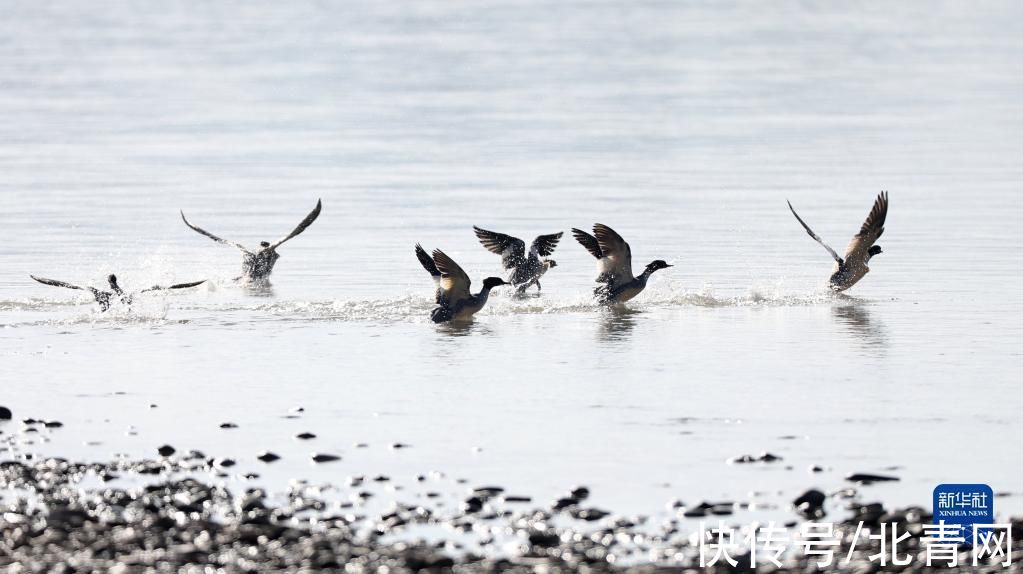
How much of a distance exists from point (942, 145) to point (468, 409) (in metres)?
36.0

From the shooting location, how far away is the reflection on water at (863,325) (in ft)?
70.8

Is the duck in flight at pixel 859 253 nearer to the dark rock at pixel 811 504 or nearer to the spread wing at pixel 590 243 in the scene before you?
the spread wing at pixel 590 243

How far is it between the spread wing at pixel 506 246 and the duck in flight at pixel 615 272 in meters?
1.40

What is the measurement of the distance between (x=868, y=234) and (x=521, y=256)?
5.38 m

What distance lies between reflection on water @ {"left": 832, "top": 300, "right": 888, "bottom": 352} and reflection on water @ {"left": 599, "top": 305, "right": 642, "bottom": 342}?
281cm

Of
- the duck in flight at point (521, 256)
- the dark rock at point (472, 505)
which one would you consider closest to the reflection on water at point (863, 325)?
the duck in flight at point (521, 256)

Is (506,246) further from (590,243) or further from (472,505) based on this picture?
(472,505)

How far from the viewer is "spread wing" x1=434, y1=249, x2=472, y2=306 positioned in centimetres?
2397

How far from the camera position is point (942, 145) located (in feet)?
166

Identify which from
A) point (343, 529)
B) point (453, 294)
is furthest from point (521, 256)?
point (343, 529)

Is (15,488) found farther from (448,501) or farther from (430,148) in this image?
(430,148)

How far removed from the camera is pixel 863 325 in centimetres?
2339

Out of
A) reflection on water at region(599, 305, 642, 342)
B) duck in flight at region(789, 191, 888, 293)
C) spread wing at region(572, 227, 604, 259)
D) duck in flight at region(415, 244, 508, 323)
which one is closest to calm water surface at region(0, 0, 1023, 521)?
reflection on water at region(599, 305, 642, 342)

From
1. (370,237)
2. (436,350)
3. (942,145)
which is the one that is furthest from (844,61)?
→ (436,350)
